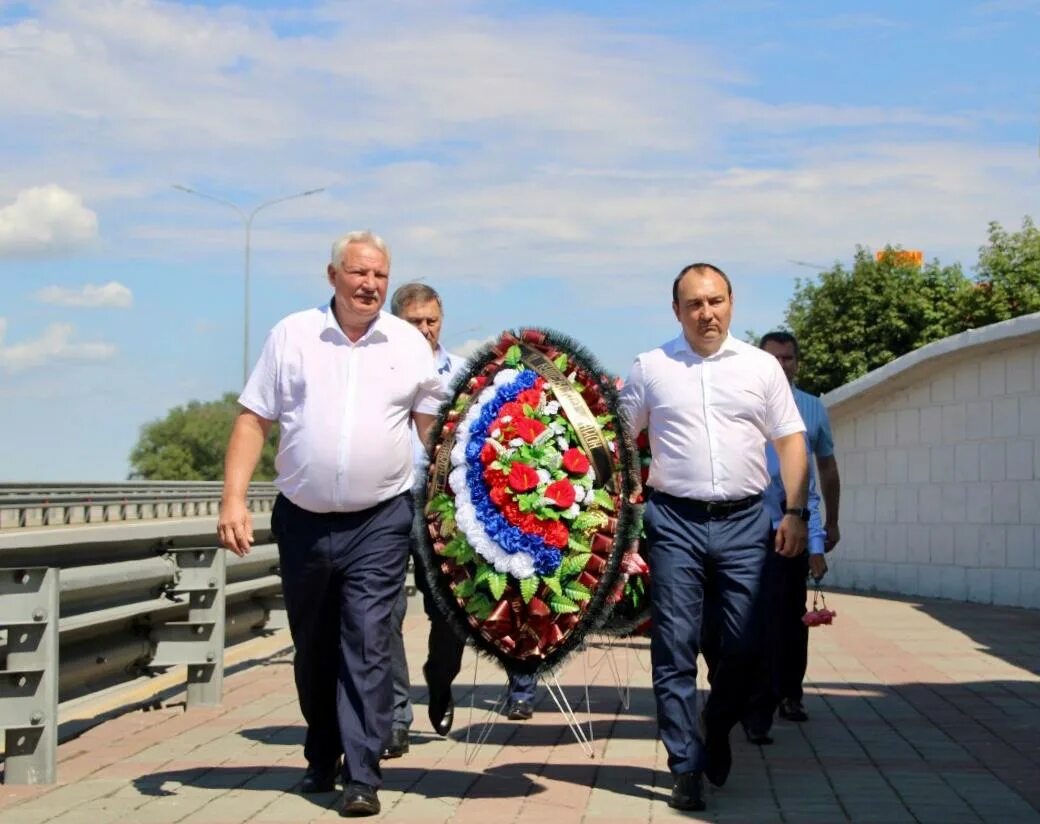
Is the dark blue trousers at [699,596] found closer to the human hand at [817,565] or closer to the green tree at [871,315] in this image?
the human hand at [817,565]

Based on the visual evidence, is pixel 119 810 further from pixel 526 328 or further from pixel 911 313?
pixel 911 313

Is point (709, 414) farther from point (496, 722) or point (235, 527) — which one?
point (496, 722)

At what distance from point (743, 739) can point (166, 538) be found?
310cm

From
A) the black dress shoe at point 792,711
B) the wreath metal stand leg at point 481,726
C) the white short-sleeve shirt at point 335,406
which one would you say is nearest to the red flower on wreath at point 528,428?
the white short-sleeve shirt at point 335,406

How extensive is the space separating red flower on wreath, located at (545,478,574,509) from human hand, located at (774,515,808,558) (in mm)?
878

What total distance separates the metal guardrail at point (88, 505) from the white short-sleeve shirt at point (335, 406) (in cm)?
3281

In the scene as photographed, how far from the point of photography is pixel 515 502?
768cm

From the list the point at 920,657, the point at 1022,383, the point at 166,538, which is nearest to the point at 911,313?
the point at 1022,383

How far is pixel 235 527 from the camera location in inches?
292

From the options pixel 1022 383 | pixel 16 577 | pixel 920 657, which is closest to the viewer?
pixel 16 577

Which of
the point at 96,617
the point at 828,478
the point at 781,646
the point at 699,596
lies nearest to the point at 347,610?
the point at 699,596

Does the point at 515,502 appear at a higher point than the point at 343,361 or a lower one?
lower

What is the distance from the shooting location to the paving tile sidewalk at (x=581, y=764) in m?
7.49

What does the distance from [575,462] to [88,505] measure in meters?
39.3
